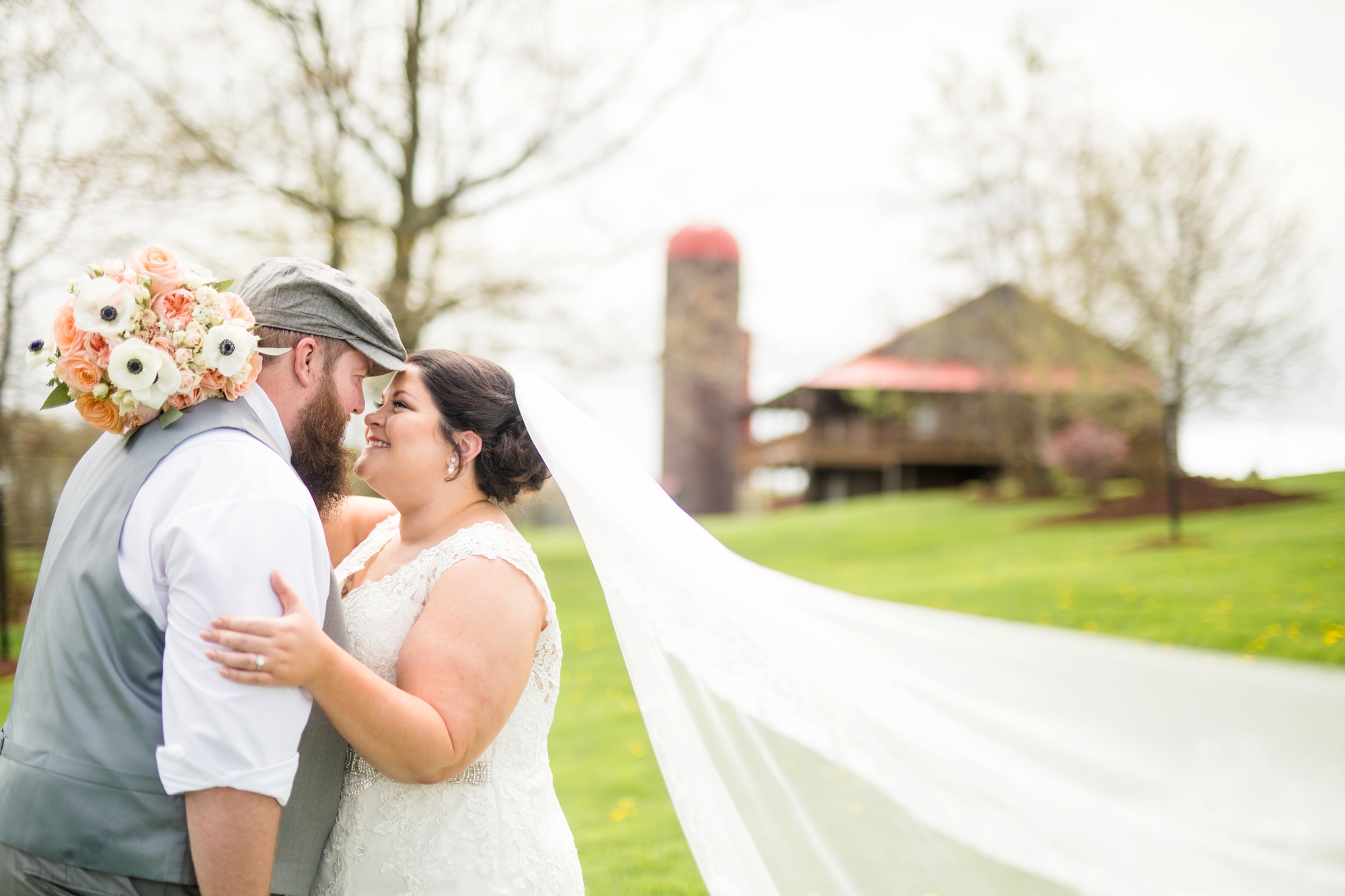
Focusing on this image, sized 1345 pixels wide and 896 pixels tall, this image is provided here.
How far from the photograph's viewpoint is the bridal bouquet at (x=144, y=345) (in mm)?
1888

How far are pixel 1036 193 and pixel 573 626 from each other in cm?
1670

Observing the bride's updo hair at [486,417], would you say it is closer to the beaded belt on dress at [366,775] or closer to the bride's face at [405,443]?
the bride's face at [405,443]

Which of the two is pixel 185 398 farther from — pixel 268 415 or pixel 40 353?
pixel 40 353

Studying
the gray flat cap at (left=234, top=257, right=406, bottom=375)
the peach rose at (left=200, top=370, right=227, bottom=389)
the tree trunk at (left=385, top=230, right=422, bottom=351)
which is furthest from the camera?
the tree trunk at (left=385, top=230, right=422, bottom=351)

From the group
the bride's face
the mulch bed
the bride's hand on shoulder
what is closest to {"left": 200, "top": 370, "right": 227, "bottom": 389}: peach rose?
the bride's hand on shoulder

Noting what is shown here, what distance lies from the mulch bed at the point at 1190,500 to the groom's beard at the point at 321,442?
2071 cm

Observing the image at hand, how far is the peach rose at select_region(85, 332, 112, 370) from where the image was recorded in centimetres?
191

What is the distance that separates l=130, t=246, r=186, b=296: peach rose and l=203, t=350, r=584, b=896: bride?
694 mm

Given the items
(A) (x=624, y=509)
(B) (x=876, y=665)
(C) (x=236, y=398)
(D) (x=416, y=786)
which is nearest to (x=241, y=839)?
(D) (x=416, y=786)

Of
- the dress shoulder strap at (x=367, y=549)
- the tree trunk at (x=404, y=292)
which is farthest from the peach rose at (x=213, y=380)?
the tree trunk at (x=404, y=292)

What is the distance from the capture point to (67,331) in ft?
6.42

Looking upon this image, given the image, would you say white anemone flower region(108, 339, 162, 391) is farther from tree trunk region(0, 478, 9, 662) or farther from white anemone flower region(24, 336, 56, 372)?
tree trunk region(0, 478, 9, 662)

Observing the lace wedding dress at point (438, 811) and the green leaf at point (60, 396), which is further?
the lace wedding dress at point (438, 811)

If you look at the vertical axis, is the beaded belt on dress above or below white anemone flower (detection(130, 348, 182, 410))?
below
